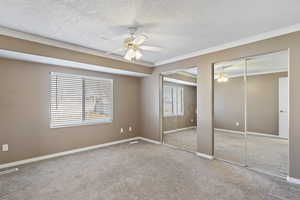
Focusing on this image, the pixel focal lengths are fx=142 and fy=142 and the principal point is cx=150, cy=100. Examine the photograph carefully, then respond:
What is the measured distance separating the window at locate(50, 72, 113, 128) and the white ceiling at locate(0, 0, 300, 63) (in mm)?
1212

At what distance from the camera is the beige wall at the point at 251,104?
10.4 ft

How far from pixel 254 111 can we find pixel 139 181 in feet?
9.66

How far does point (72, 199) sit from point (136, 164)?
53.6 inches

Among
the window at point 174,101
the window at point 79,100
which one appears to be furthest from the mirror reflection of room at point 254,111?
the window at point 79,100

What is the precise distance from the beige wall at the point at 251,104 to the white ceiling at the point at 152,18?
3.85 feet

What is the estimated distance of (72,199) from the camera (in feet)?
6.37

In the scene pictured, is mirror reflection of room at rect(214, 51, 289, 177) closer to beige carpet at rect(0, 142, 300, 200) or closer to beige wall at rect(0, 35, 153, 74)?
beige carpet at rect(0, 142, 300, 200)

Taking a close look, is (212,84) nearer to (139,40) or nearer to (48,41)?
(139,40)

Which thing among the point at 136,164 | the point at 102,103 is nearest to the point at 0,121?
the point at 102,103

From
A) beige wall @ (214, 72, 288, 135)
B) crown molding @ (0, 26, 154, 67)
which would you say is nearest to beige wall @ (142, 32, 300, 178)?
beige wall @ (214, 72, 288, 135)

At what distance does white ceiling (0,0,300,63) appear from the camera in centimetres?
183

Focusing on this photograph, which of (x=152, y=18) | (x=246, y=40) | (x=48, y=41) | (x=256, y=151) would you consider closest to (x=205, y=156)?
(x=256, y=151)

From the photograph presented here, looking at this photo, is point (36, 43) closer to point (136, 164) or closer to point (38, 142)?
point (38, 142)

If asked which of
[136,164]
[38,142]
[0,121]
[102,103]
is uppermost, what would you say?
[102,103]
